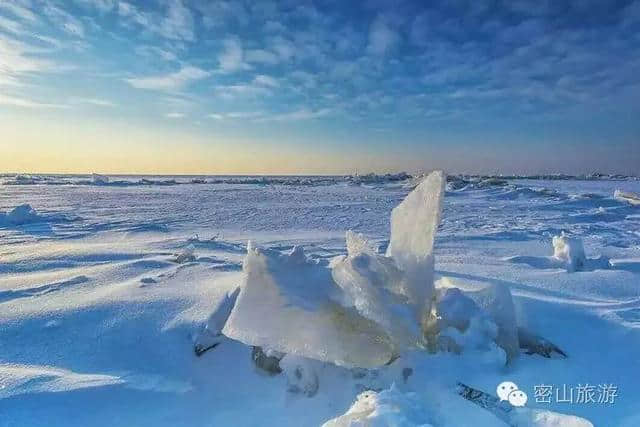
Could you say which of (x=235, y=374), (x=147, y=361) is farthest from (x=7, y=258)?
(x=235, y=374)

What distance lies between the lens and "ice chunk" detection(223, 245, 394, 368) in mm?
1589

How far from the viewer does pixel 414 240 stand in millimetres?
1871

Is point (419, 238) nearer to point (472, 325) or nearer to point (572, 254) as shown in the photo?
point (472, 325)

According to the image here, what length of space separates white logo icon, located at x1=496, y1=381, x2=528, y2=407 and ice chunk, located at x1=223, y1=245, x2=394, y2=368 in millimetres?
392

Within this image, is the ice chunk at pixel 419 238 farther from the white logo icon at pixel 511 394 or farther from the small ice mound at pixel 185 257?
the small ice mound at pixel 185 257

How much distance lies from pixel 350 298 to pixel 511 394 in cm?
65

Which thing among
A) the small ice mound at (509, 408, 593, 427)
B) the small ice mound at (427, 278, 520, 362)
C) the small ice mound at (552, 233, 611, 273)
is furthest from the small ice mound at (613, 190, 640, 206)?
the small ice mound at (509, 408, 593, 427)

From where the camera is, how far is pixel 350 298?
1.69 m

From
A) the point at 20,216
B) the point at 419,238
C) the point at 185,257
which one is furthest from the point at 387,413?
the point at 20,216

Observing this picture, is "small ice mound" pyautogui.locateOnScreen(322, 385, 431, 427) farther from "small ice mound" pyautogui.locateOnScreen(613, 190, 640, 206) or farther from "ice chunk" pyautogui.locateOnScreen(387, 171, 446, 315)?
"small ice mound" pyautogui.locateOnScreen(613, 190, 640, 206)

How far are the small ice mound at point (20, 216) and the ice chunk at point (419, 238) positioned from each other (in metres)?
5.96

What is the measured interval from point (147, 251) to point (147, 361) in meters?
2.20

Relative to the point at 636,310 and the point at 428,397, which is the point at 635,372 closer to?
the point at 636,310

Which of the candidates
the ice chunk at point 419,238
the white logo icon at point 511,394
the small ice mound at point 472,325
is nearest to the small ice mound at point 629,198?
the small ice mound at point 472,325
